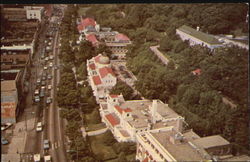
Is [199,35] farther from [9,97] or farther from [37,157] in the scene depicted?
[37,157]

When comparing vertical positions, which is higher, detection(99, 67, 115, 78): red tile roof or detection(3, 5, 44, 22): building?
detection(3, 5, 44, 22): building

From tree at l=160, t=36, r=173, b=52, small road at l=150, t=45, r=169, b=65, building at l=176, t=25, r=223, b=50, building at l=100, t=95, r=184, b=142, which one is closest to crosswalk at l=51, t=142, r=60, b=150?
building at l=100, t=95, r=184, b=142

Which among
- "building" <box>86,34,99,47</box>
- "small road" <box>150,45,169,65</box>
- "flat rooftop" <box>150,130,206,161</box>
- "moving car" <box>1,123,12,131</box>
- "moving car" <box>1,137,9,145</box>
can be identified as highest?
"building" <box>86,34,99,47</box>

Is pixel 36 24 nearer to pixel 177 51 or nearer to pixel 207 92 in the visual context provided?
pixel 177 51

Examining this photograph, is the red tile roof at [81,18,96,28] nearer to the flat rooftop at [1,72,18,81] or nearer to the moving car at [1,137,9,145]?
the flat rooftop at [1,72,18,81]

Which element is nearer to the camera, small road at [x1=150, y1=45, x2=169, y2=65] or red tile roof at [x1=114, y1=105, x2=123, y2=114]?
red tile roof at [x1=114, y1=105, x2=123, y2=114]

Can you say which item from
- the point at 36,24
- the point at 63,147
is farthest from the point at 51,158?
the point at 36,24
